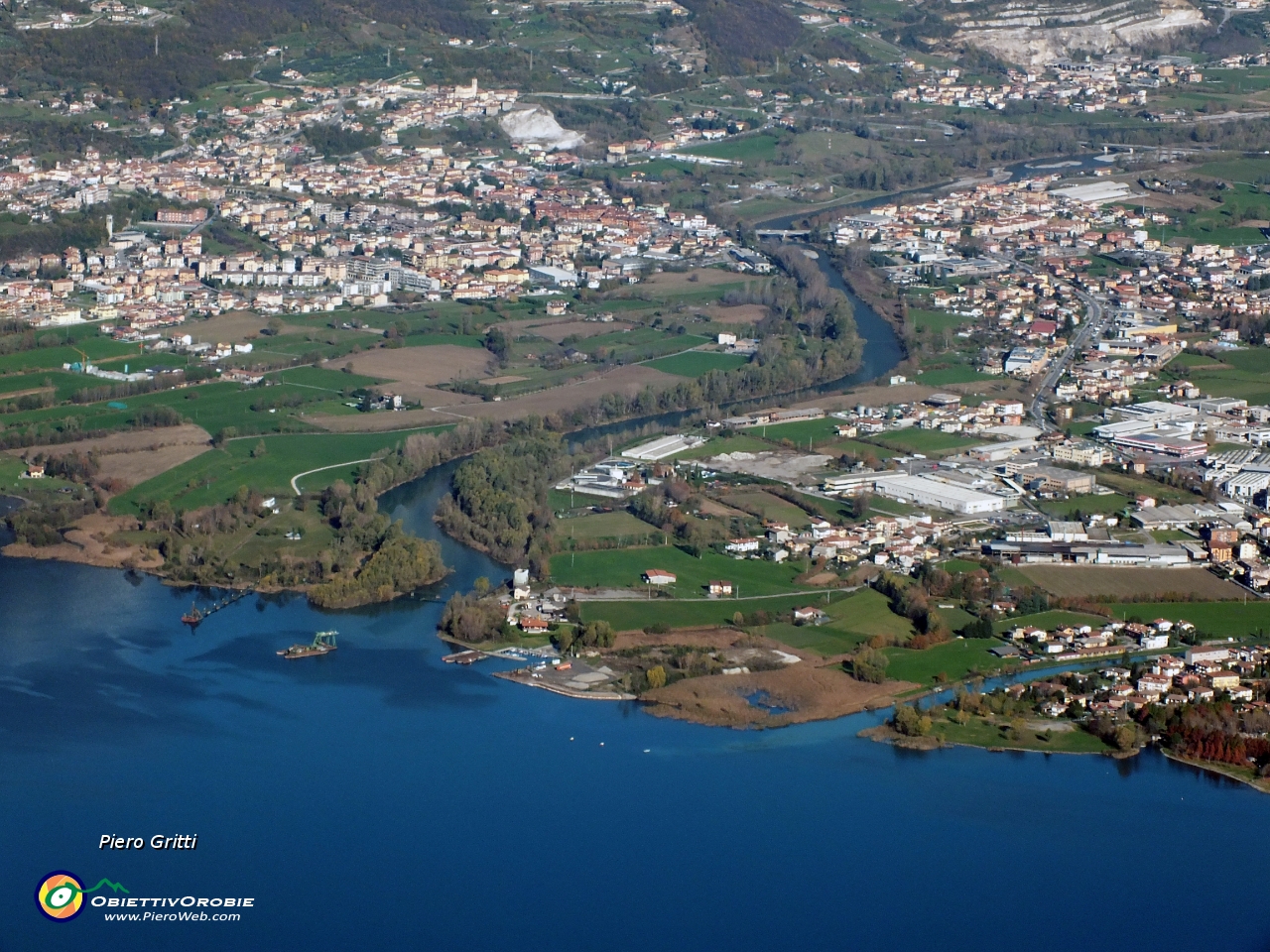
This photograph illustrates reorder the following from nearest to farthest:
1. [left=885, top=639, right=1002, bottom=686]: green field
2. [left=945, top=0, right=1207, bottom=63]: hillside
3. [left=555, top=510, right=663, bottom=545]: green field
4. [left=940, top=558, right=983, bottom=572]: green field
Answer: [left=885, top=639, right=1002, bottom=686]: green field < [left=940, top=558, right=983, bottom=572]: green field < [left=555, top=510, right=663, bottom=545]: green field < [left=945, top=0, right=1207, bottom=63]: hillside

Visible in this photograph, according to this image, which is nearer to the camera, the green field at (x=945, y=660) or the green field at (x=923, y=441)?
the green field at (x=945, y=660)

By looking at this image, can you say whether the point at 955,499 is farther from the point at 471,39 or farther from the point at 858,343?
the point at 471,39

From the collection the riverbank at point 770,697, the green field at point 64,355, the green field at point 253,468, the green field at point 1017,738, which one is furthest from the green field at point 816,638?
the green field at point 64,355

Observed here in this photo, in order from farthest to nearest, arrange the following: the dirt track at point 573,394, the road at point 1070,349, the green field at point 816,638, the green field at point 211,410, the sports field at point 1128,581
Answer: the road at point 1070,349 → the dirt track at point 573,394 → the green field at point 211,410 → the sports field at point 1128,581 → the green field at point 816,638

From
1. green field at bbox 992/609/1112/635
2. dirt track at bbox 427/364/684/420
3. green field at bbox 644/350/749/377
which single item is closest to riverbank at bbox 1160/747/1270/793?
green field at bbox 992/609/1112/635

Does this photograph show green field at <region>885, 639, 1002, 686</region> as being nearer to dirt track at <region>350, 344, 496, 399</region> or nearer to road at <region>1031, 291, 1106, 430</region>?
road at <region>1031, 291, 1106, 430</region>

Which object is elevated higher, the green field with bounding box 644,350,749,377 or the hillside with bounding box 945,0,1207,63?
the hillside with bounding box 945,0,1207,63

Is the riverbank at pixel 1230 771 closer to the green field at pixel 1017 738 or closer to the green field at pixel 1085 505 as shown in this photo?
the green field at pixel 1017 738
